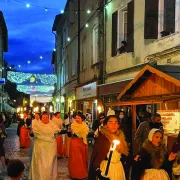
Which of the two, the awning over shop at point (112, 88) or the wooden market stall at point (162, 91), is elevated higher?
the awning over shop at point (112, 88)

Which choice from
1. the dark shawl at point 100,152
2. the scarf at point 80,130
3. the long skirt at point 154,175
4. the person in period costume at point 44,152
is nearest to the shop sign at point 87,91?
the scarf at point 80,130

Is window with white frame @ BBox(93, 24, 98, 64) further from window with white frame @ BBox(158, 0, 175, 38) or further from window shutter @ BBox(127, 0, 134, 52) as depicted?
window with white frame @ BBox(158, 0, 175, 38)

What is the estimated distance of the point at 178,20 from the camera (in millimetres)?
12047

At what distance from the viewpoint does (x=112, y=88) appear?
54.4 feet

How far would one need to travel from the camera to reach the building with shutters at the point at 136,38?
12703 millimetres

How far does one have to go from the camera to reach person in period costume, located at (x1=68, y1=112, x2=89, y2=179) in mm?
10659

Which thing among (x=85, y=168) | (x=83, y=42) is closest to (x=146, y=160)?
(x=85, y=168)

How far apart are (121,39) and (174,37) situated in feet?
17.4

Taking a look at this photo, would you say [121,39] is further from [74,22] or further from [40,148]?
[74,22]

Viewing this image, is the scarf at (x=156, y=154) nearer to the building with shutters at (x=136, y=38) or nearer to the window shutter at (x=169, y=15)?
the building with shutters at (x=136, y=38)

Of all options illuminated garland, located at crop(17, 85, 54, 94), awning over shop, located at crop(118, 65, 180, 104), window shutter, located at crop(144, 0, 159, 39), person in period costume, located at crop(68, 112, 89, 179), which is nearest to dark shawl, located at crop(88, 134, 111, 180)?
awning over shop, located at crop(118, 65, 180, 104)

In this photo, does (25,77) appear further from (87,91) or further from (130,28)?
(130,28)

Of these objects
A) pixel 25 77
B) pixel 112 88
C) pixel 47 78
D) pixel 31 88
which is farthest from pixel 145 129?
pixel 31 88

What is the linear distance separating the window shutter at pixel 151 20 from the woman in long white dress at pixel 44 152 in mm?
5474
